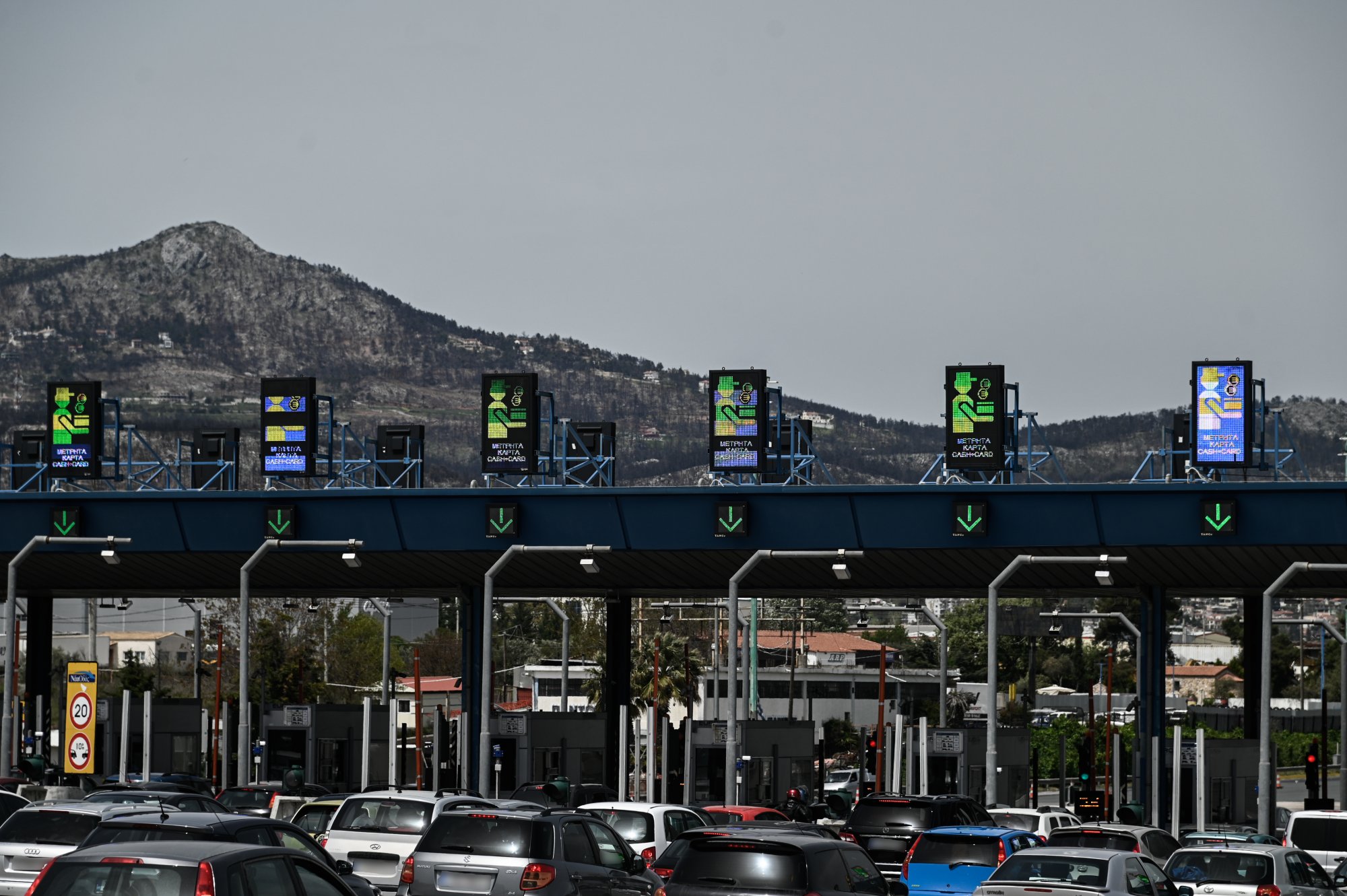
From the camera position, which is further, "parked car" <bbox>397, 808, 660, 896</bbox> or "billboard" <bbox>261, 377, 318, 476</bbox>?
"billboard" <bbox>261, 377, 318, 476</bbox>

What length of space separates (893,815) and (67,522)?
71.5ft

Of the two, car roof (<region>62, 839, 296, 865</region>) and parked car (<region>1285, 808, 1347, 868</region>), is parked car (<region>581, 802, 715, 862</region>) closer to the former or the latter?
parked car (<region>1285, 808, 1347, 868</region>)

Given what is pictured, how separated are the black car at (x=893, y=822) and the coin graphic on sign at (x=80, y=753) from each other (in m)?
17.2

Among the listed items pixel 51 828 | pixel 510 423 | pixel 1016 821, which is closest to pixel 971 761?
pixel 510 423

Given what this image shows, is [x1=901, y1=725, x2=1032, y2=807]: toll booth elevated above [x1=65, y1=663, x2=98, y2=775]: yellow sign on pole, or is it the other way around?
[x1=65, y1=663, x2=98, y2=775]: yellow sign on pole

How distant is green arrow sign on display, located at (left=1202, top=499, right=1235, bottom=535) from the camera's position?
116ft

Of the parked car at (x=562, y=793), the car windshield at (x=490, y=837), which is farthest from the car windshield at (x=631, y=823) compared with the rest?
the parked car at (x=562, y=793)

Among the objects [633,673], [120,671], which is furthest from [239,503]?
[120,671]

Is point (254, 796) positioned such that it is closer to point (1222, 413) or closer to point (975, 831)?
point (975, 831)

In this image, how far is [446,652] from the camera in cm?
12950

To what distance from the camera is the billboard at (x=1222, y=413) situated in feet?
133

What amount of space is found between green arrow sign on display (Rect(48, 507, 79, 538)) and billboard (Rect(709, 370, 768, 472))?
1371 centimetres

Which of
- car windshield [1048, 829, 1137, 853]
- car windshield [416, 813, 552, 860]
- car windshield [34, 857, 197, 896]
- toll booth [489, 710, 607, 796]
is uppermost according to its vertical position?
car windshield [34, 857, 197, 896]

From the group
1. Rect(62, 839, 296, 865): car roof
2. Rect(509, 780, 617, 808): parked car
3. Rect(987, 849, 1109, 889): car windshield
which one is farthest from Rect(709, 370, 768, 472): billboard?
Rect(62, 839, 296, 865): car roof
